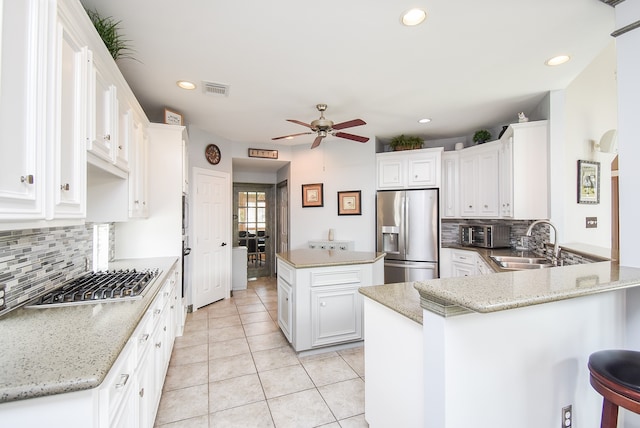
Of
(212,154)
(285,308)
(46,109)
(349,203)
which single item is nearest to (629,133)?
(46,109)

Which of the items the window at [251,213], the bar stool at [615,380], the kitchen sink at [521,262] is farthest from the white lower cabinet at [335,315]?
the window at [251,213]

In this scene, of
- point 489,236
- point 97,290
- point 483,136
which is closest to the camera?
point 97,290

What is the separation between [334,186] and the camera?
4.80 meters

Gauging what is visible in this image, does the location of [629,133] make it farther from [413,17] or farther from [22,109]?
[22,109]

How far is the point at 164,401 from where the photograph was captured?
2033 millimetres

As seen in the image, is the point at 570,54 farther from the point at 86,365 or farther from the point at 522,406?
the point at 86,365

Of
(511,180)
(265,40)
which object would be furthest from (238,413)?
(511,180)

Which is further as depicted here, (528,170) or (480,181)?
(480,181)

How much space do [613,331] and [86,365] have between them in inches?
88.2

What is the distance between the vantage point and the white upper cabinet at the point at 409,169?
4234 mm

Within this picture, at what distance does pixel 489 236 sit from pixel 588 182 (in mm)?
1210

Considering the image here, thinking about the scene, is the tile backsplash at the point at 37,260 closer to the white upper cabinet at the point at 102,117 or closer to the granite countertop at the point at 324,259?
the white upper cabinet at the point at 102,117

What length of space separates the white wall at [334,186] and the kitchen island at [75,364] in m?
3.41

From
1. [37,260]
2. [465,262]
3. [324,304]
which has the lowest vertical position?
[324,304]
